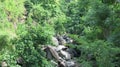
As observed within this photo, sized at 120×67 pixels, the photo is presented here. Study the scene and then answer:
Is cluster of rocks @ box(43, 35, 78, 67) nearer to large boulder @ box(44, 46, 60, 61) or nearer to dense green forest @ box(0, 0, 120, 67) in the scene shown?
large boulder @ box(44, 46, 60, 61)

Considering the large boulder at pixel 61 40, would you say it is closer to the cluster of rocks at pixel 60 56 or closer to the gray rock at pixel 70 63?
the cluster of rocks at pixel 60 56

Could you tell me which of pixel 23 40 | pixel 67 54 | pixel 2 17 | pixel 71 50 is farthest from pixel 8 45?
pixel 71 50

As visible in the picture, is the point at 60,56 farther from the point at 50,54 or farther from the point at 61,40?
the point at 61,40

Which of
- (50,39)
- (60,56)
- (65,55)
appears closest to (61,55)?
(60,56)

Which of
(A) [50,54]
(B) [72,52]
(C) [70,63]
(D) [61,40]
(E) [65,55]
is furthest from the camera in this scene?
(D) [61,40]

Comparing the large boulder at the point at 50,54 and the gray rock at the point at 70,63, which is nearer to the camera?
the large boulder at the point at 50,54

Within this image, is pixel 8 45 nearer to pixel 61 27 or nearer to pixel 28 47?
pixel 28 47

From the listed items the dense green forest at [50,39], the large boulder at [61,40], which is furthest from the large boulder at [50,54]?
the large boulder at [61,40]

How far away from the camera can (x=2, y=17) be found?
17328mm

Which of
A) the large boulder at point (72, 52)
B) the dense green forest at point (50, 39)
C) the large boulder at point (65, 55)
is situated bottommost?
the large boulder at point (72, 52)

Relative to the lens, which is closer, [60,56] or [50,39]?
Result: [50,39]

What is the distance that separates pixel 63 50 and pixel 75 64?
8.95 feet

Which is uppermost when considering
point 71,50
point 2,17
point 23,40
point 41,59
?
point 2,17

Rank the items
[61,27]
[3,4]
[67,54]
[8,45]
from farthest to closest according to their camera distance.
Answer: [61,27]
[67,54]
[3,4]
[8,45]
